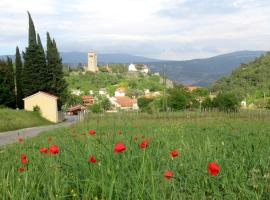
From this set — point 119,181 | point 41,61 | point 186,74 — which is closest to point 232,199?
point 119,181

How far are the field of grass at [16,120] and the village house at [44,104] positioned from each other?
2753 mm

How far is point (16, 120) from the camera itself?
33.2 m

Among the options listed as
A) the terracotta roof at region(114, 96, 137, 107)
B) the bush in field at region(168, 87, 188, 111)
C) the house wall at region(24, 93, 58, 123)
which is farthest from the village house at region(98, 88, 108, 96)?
the house wall at region(24, 93, 58, 123)

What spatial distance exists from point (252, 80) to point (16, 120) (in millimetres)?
36972

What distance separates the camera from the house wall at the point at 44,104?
43406 mm

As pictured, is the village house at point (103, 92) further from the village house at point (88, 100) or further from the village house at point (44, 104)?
the village house at point (44, 104)

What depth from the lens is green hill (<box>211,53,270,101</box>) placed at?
56.9 metres

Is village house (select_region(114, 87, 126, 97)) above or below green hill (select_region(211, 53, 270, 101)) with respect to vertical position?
below

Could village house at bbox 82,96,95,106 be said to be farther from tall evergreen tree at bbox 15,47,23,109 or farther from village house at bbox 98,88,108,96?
tall evergreen tree at bbox 15,47,23,109

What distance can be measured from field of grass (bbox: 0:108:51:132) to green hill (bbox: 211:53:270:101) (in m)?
29.0

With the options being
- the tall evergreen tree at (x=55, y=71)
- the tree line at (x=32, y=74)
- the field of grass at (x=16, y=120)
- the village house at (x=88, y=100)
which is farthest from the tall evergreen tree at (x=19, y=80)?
the village house at (x=88, y=100)

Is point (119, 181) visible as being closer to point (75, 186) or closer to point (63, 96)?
point (75, 186)

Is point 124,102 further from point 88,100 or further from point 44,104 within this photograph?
point 44,104

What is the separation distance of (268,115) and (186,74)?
147 meters
